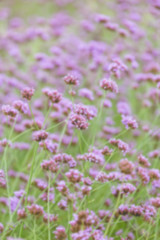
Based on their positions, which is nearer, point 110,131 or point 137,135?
point 110,131

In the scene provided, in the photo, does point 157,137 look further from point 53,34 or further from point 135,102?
point 53,34

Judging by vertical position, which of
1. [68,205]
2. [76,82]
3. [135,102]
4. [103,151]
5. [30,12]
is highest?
[76,82]

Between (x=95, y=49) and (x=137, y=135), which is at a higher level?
(x=95, y=49)

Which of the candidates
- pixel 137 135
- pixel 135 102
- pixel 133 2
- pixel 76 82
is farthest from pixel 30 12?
pixel 76 82

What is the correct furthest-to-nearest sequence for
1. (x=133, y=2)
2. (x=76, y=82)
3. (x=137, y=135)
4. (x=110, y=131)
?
(x=133, y=2) → (x=137, y=135) → (x=110, y=131) → (x=76, y=82)

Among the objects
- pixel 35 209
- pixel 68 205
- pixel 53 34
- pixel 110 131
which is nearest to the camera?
pixel 35 209

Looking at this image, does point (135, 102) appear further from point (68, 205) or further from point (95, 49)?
point (68, 205)
